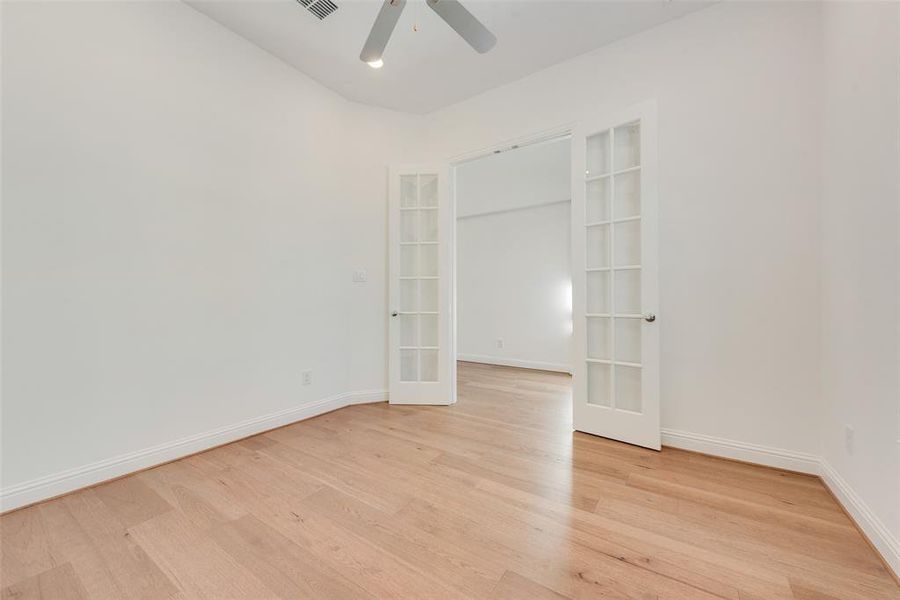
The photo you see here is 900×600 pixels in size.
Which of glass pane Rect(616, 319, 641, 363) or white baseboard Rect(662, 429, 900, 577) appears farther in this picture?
glass pane Rect(616, 319, 641, 363)

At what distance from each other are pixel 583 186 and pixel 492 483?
6.97ft

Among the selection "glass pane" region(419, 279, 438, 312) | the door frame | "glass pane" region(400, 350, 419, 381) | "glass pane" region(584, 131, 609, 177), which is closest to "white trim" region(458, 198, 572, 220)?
the door frame

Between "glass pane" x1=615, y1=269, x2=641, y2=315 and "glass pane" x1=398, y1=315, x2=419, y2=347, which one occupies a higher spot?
"glass pane" x1=615, y1=269, x2=641, y2=315

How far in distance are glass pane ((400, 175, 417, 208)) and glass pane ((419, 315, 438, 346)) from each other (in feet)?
3.70

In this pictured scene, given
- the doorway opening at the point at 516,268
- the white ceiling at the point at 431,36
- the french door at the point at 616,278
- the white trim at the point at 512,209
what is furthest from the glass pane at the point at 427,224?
the white trim at the point at 512,209

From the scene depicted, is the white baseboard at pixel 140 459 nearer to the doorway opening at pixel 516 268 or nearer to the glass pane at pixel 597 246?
the doorway opening at pixel 516 268

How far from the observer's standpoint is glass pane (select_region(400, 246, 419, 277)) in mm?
3303

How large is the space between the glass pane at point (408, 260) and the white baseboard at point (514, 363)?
2.48m

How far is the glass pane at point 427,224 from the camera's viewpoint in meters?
3.29

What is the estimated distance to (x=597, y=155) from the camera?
2525 mm

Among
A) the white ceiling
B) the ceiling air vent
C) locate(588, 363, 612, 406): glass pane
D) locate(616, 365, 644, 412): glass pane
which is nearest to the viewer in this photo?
the ceiling air vent

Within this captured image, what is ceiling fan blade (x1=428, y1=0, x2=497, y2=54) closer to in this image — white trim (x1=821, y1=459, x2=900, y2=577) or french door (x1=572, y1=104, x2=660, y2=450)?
french door (x1=572, y1=104, x2=660, y2=450)

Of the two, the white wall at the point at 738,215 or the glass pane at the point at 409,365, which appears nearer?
the white wall at the point at 738,215

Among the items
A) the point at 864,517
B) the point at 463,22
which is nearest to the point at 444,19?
the point at 463,22
